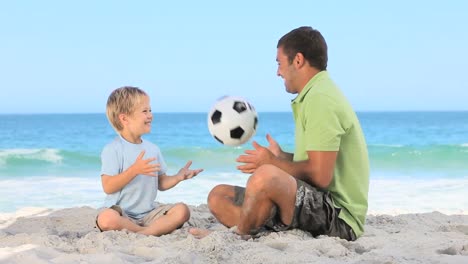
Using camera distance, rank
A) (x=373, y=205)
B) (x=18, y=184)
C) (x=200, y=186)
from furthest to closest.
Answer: (x=18, y=184)
(x=200, y=186)
(x=373, y=205)

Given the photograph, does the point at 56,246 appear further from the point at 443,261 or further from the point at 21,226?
the point at 443,261

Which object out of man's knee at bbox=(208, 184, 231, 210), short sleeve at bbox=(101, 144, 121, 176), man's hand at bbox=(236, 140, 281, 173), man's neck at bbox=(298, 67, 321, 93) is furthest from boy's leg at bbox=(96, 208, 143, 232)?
man's neck at bbox=(298, 67, 321, 93)

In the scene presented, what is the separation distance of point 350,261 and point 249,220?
0.67 m

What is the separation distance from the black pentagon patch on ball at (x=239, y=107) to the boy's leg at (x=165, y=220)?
2.56ft

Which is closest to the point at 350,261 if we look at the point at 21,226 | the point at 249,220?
the point at 249,220

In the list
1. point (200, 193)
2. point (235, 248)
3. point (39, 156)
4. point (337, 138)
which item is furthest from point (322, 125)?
point (39, 156)

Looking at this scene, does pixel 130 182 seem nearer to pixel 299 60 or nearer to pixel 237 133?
pixel 237 133

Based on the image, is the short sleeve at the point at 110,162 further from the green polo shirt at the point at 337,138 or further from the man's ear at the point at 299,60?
the man's ear at the point at 299,60

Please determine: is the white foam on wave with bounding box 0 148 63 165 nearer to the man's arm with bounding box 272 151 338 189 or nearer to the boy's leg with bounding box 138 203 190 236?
the boy's leg with bounding box 138 203 190 236

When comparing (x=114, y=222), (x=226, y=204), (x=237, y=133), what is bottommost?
(x=114, y=222)

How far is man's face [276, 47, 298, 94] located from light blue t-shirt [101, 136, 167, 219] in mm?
1170

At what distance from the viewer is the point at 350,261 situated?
11.0ft

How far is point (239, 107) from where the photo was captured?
4129 mm

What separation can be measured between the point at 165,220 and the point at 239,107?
90cm
